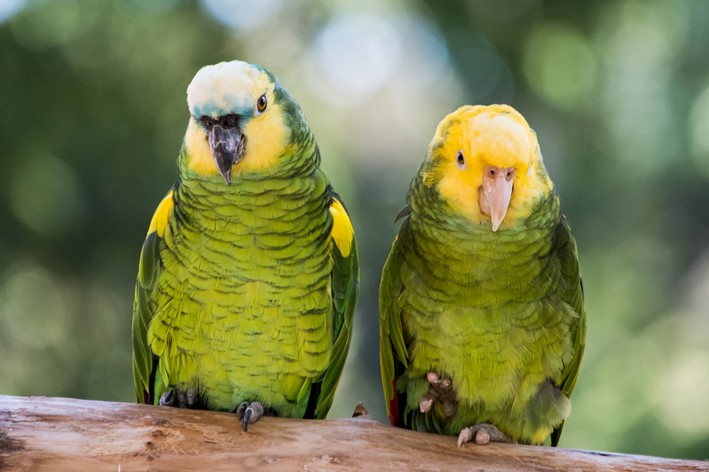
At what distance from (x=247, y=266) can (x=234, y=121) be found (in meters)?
0.29

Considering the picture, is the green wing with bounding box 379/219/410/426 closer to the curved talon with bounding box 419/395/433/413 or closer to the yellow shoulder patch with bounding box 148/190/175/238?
the curved talon with bounding box 419/395/433/413

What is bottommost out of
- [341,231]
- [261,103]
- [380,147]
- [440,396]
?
[440,396]

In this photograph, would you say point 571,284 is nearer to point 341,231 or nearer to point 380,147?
point 341,231

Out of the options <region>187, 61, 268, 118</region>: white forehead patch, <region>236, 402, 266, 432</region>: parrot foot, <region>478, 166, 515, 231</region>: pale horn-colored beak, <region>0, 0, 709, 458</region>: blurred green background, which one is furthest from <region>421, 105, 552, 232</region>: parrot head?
<region>0, 0, 709, 458</region>: blurred green background

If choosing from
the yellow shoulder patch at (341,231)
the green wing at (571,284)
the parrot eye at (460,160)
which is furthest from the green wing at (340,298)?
the green wing at (571,284)

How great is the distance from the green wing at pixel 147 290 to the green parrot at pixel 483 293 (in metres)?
0.49

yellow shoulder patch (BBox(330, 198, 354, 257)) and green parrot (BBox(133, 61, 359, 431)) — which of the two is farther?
yellow shoulder patch (BBox(330, 198, 354, 257))

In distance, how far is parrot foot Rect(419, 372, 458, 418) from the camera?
1571mm

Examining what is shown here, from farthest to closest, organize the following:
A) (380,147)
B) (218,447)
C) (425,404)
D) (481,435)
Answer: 1. (380,147)
2. (425,404)
3. (481,435)
4. (218,447)

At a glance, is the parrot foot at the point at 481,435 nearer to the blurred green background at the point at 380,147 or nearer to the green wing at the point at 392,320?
the green wing at the point at 392,320

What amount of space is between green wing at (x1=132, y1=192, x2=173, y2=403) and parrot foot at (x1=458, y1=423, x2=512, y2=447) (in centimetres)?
69

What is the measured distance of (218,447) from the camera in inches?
53.2

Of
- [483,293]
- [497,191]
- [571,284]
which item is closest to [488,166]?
[497,191]

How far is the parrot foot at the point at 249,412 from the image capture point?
1.42m
